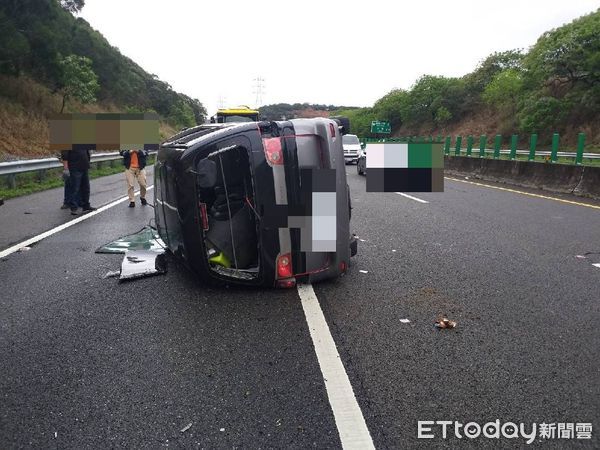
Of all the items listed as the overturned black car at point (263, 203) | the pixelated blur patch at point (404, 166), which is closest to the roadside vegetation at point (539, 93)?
the pixelated blur patch at point (404, 166)

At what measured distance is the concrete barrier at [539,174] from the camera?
42.2ft

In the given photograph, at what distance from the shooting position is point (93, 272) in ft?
17.9

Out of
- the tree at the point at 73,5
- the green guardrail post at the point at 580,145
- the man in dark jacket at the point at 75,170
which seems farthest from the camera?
the tree at the point at 73,5

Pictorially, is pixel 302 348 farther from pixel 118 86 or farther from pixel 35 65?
pixel 118 86

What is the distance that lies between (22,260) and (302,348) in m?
4.14

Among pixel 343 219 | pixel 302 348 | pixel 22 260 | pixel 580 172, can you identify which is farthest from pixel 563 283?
pixel 580 172

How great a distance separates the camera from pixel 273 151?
4316 millimetres

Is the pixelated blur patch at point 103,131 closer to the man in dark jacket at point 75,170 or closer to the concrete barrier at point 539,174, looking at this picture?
the man in dark jacket at point 75,170

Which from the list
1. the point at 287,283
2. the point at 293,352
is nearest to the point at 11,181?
the point at 287,283

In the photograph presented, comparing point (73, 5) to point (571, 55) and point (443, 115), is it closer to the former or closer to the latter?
point (443, 115)

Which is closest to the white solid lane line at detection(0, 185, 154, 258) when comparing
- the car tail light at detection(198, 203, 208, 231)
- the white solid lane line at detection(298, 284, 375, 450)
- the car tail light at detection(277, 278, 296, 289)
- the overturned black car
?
the overturned black car

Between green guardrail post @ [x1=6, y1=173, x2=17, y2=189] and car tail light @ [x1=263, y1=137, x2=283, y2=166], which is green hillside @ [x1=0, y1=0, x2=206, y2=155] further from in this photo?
car tail light @ [x1=263, y1=137, x2=283, y2=166]

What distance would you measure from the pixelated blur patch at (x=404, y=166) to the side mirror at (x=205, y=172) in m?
9.75

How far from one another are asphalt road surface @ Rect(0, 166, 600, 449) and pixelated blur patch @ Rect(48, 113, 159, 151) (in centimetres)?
411
